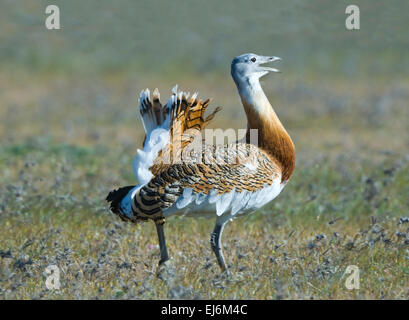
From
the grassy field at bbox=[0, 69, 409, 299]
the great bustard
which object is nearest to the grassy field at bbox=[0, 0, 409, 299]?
the grassy field at bbox=[0, 69, 409, 299]

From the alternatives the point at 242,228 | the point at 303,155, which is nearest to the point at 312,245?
the point at 242,228

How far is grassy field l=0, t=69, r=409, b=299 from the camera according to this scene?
425cm

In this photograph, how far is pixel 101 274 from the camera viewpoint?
441 cm

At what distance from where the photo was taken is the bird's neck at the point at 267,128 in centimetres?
459

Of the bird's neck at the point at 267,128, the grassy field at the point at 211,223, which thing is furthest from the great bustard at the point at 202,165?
the grassy field at the point at 211,223

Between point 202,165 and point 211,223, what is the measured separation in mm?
1605

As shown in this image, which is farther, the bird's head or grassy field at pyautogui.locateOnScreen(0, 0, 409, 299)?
the bird's head

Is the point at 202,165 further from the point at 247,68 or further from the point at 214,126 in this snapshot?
the point at 214,126

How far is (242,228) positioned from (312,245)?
3.94ft

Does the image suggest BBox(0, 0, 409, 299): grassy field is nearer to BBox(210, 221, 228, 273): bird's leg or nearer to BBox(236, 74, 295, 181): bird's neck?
BBox(210, 221, 228, 273): bird's leg

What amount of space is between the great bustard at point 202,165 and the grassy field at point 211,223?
1.35 feet

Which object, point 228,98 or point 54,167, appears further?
point 228,98

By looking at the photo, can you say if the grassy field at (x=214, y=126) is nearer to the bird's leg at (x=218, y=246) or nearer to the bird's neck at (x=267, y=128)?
the bird's leg at (x=218, y=246)

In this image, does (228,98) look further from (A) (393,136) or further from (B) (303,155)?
(B) (303,155)
